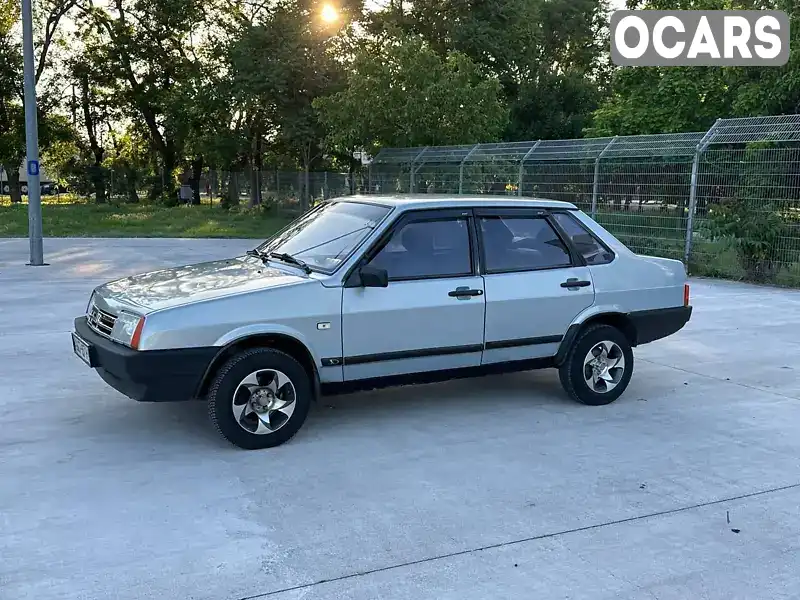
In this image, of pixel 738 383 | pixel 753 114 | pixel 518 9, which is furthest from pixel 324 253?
pixel 518 9

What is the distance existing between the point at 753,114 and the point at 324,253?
17569 millimetres

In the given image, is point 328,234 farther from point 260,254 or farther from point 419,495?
point 419,495

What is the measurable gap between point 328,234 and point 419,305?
3.04 ft

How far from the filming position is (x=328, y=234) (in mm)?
6039

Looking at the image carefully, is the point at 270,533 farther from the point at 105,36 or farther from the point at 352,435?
the point at 105,36

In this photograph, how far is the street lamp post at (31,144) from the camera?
1445 cm

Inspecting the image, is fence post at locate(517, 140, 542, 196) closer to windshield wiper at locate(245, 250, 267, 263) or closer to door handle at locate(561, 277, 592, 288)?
door handle at locate(561, 277, 592, 288)

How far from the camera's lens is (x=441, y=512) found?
430 centimetres

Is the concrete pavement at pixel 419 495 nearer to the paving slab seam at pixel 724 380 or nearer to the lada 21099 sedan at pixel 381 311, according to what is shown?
the paving slab seam at pixel 724 380

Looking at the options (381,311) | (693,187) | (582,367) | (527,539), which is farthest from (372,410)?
(693,187)

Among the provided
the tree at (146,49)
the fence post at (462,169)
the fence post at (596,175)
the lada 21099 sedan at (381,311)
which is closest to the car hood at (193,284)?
the lada 21099 sedan at (381,311)

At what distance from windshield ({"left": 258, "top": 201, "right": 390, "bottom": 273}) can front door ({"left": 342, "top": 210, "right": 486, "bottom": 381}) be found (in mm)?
212

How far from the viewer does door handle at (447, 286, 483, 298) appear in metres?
5.75
